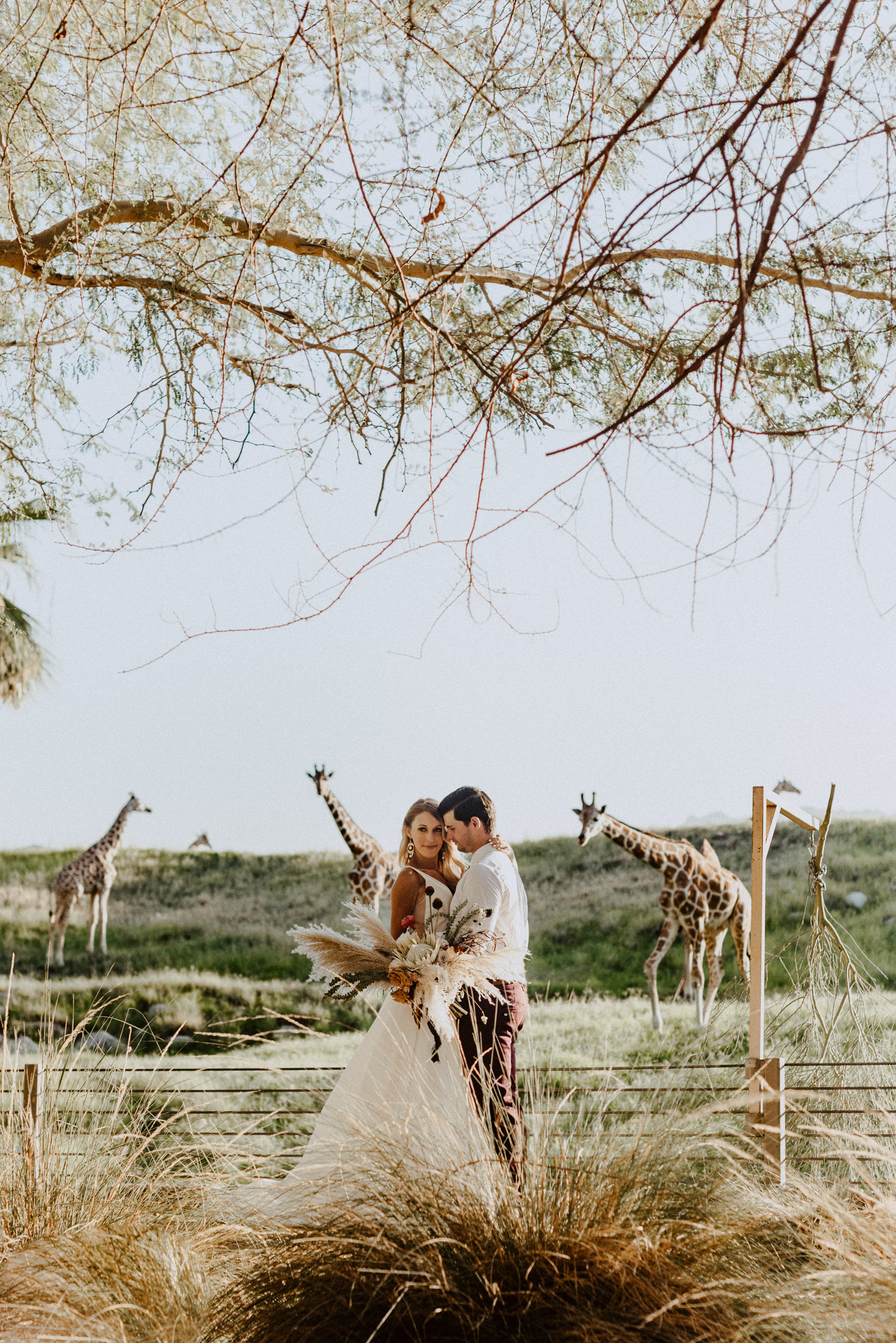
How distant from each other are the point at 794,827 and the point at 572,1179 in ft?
45.0

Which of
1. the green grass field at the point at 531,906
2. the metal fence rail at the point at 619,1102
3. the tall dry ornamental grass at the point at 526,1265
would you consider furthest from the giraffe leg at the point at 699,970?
the tall dry ornamental grass at the point at 526,1265

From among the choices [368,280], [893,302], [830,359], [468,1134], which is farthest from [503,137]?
[468,1134]

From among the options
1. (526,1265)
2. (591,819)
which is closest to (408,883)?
(526,1265)

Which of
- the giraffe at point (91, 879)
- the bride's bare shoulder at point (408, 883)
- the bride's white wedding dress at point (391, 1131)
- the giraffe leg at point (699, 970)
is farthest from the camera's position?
the giraffe at point (91, 879)

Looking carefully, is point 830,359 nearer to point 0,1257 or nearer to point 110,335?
point 110,335

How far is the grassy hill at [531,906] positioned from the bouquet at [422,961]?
8.75m

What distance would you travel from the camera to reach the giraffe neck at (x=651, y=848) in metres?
9.42

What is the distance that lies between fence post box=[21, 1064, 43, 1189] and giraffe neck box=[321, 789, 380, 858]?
6618 millimetres

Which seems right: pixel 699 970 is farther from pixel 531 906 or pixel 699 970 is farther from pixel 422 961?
pixel 422 961

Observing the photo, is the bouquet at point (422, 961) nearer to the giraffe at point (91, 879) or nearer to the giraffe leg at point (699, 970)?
the giraffe leg at point (699, 970)

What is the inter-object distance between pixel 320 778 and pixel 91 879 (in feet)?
14.0

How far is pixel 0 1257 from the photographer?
9.94 feet

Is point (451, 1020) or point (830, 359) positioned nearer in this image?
point (451, 1020)

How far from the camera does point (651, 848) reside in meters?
9.56
